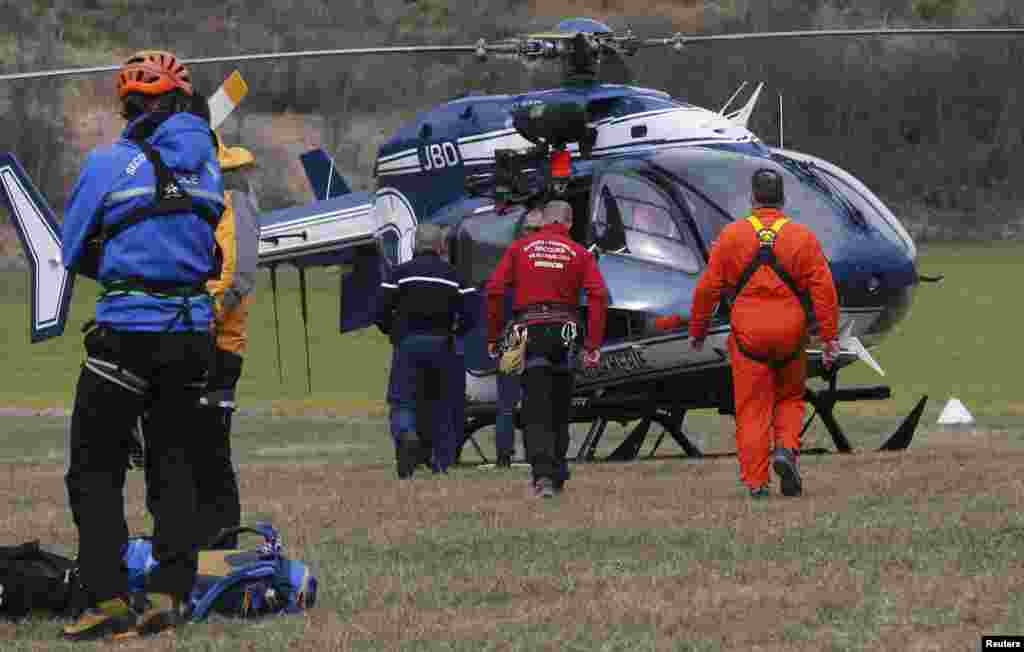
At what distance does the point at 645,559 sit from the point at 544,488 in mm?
2811

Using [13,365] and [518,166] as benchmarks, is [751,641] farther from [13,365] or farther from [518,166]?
[13,365]

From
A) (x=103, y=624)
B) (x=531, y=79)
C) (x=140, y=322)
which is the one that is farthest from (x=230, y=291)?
(x=531, y=79)

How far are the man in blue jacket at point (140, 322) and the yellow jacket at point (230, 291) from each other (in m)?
1.96

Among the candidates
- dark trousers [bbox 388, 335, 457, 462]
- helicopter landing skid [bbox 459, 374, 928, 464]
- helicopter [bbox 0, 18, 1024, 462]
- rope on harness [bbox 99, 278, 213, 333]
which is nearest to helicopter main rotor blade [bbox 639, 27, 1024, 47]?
helicopter [bbox 0, 18, 1024, 462]

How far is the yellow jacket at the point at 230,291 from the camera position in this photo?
911 centimetres

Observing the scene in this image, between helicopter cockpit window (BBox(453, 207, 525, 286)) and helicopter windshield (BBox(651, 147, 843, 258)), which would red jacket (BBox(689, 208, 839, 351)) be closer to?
helicopter windshield (BBox(651, 147, 843, 258))

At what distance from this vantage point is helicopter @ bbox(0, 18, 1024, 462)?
1466 cm

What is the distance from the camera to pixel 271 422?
24.9 m

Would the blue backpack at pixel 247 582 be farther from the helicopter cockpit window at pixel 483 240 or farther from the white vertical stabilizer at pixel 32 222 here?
the helicopter cockpit window at pixel 483 240

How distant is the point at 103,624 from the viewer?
6.88 metres

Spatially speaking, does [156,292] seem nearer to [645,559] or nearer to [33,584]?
[33,584]

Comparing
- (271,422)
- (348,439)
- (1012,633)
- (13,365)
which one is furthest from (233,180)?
(13,365)

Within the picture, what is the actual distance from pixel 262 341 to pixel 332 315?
17.6 ft

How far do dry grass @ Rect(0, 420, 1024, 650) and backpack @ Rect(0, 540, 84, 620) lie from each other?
3.5 inches
